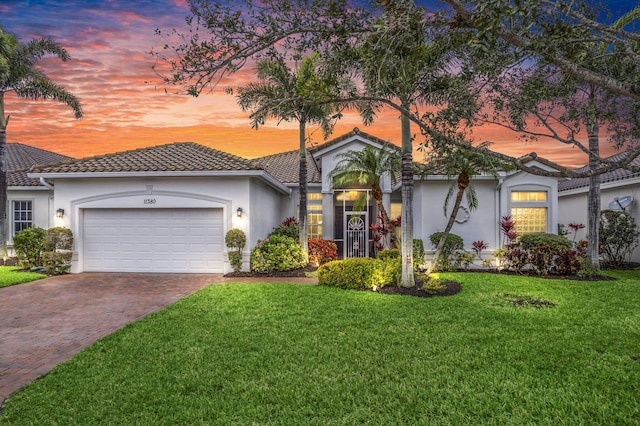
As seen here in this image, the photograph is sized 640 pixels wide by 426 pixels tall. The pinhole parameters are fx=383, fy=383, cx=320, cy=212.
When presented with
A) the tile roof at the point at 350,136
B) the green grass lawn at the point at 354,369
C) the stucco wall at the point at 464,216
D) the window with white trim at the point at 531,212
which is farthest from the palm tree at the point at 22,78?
the window with white trim at the point at 531,212

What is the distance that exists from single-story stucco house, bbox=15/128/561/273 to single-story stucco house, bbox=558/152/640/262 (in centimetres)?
361

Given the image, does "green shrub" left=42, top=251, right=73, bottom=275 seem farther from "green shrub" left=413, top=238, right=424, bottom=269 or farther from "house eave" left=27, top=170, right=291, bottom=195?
"green shrub" left=413, top=238, right=424, bottom=269

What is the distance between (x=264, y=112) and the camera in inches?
274

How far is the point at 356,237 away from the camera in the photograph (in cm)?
1697

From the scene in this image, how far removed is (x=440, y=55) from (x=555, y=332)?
207 inches

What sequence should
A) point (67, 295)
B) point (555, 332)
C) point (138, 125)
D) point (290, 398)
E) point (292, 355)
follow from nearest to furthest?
point (290, 398), point (292, 355), point (555, 332), point (67, 295), point (138, 125)

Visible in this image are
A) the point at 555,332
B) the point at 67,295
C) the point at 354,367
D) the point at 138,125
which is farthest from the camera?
the point at 138,125

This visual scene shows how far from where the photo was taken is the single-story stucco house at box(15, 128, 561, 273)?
13406 mm

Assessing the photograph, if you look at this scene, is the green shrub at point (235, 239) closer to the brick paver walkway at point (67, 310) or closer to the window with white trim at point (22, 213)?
the brick paver walkway at point (67, 310)

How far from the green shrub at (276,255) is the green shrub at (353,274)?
290 centimetres

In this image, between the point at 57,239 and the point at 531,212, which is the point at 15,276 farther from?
the point at 531,212

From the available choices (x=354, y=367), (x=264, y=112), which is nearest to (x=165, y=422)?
(x=354, y=367)

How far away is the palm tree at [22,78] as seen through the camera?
16.4 metres

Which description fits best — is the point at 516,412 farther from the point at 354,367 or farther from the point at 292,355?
the point at 292,355
